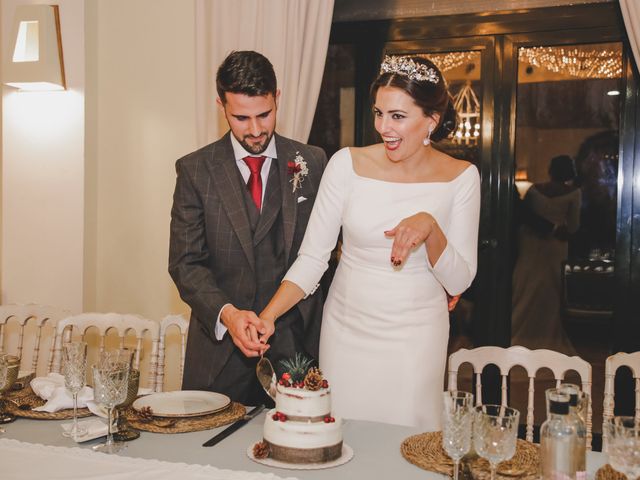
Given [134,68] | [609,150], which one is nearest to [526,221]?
[609,150]

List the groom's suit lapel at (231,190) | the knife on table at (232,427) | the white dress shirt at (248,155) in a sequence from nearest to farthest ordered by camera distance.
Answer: the knife on table at (232,427) → the groom's suit lapel at (231,190) → the white dress shirt at (248,155)

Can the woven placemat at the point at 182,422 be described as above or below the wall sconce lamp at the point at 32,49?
below

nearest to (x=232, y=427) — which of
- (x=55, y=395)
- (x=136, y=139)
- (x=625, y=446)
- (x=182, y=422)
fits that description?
(x=182, y=422)

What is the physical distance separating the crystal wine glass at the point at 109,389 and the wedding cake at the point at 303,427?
34 centimetres

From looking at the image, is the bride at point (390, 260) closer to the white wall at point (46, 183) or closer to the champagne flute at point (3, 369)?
the champagne flute at point (3, 369)

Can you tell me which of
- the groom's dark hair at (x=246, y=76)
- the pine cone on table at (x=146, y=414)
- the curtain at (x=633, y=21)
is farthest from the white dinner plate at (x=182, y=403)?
the curtain at (x=633, y=21)

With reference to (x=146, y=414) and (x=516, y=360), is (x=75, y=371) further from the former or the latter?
(x=516, y=360)

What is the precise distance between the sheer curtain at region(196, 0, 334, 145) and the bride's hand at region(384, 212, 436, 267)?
166 cm

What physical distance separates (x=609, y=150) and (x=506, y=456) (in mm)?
2629

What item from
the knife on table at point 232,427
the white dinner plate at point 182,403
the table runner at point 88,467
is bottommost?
the table runner at point 88,467

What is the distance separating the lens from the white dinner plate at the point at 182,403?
1.93 m

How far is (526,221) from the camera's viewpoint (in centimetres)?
388

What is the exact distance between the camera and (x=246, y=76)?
7.93 feet

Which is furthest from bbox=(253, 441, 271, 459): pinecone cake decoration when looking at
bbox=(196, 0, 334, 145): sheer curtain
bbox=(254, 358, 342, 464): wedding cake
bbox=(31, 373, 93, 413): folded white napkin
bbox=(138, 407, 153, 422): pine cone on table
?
bbox=(196, 0, 334, 145): sheer curtain
